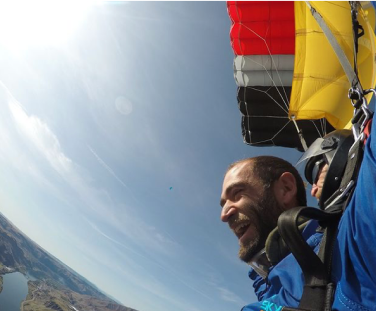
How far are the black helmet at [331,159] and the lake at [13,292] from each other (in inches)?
4180

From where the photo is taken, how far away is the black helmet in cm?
149

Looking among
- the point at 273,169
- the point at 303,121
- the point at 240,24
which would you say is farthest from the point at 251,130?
the point at 273,169

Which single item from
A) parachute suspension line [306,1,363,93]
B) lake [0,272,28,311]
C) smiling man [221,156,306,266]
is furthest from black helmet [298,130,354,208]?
lake [0,272,28,311]

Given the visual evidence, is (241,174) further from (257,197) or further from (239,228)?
(239,228)

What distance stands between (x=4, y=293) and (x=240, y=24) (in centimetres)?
12438

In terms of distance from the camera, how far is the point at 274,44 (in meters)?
7.87

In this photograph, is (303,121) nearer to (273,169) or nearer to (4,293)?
(273,169)

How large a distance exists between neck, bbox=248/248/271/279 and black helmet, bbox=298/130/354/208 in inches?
22.7

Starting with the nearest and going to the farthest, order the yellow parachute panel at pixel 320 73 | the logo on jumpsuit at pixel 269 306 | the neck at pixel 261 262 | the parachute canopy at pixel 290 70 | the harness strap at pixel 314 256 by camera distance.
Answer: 1. the harness strap at pixel 314 256
2. the logo on jumpsuit at pixel 269 306
3. the neck at pixel 261 262
4. the yellow parachute panel at pixel 320 73
5. the parachute canopy at pixel 290 70

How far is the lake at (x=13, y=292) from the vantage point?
8379 cm

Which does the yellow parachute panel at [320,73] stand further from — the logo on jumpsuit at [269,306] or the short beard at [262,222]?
the logo on jumpsuit at [269,306]

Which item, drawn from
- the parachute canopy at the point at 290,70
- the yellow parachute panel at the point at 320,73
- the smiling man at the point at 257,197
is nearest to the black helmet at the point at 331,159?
the smiling man at the point at 257,197

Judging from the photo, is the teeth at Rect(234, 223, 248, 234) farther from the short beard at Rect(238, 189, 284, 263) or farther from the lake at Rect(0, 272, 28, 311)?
the lake at Rect(0, 272, 28, 311)

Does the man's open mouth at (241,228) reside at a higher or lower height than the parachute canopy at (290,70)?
lower
